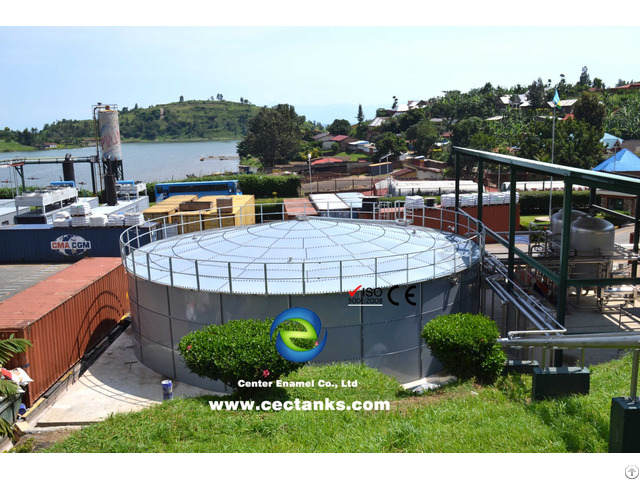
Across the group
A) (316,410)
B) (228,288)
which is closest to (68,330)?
(228,288)

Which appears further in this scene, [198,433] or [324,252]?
[324,252]

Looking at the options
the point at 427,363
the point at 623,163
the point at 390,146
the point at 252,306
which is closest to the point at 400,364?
the point at 427,363

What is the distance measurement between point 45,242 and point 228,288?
2476 centimetres

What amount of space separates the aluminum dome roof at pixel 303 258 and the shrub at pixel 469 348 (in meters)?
2.95

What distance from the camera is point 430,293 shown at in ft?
61.3

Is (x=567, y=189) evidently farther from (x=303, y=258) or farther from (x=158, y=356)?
(x=158, y=356)

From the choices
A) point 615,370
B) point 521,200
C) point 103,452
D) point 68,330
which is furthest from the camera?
point 521,200

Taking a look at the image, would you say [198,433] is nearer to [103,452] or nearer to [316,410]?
[103,452]

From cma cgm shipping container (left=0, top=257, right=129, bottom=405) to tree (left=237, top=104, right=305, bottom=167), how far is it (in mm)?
79468

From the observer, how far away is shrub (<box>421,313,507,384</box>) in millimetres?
14789

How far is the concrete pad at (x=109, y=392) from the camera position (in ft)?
56.2

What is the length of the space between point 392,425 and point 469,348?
4.97 m

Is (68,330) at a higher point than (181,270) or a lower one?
lower

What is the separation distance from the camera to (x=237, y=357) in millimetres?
13875
